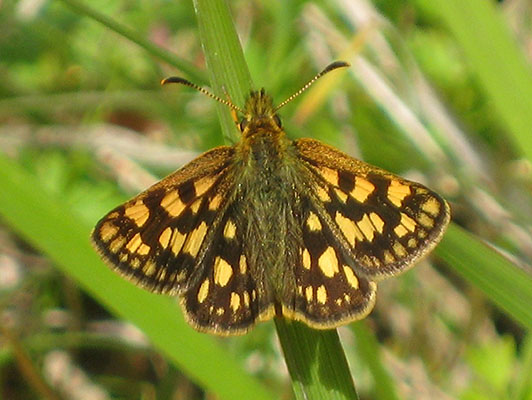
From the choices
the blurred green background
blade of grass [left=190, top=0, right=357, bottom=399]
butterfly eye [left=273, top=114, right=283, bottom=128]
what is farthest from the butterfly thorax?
the blurred green background

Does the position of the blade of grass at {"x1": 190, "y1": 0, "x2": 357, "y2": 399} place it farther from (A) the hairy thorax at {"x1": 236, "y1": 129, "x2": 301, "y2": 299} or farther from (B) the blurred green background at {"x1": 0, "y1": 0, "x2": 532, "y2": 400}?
(B) the blurred green background at {"x1": 0, "y1": 0, "x2": 532, "y2": 400}

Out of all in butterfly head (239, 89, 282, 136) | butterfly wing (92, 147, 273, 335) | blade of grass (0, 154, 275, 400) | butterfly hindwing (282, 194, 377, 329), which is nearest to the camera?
blade of grass (0, 154, 275, 400)

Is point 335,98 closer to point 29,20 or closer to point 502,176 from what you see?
point 502,176

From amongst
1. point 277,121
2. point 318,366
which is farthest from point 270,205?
point 318,366

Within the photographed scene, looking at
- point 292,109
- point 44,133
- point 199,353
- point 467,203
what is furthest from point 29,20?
point 199,353

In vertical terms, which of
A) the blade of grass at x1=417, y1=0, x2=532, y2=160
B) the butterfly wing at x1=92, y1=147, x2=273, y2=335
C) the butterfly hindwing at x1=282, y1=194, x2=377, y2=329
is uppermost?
the blade of grass at x1=417, y1=0, x2=532, y2=160

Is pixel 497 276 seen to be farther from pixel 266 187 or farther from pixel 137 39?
pixel 137 39

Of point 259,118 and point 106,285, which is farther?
point 259,118
